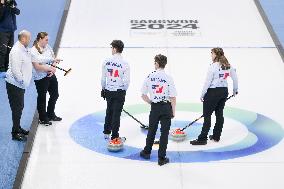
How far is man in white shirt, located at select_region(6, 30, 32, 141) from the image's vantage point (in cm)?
861

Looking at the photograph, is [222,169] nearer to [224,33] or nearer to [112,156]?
[112,156]

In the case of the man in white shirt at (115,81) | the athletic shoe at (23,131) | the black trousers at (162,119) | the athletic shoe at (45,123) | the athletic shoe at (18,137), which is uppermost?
the man in white shirt at (115,81)

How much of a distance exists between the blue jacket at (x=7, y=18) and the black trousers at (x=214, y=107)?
4887mm

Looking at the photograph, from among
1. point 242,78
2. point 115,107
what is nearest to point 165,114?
point 115,107

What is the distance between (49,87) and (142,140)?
6.21 ft

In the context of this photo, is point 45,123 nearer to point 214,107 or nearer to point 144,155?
point 144,155

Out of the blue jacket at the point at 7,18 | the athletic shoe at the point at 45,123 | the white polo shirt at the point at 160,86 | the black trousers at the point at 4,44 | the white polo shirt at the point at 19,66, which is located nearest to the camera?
the white polo shirt at the point at 160,86

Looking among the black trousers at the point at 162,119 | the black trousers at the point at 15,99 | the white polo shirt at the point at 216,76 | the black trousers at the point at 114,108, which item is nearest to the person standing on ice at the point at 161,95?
the black trousers at the point at 162,119

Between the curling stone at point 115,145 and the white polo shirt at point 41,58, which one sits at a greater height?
the white polo shirt at point 41,58

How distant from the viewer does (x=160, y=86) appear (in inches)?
317

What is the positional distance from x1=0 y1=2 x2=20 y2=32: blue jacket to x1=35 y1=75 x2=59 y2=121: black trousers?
2650mm

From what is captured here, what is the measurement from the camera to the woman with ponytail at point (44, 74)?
9.09m

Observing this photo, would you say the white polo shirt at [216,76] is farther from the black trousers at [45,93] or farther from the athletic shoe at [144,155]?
the black trousers at [45,93]

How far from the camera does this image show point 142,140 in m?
9.31
